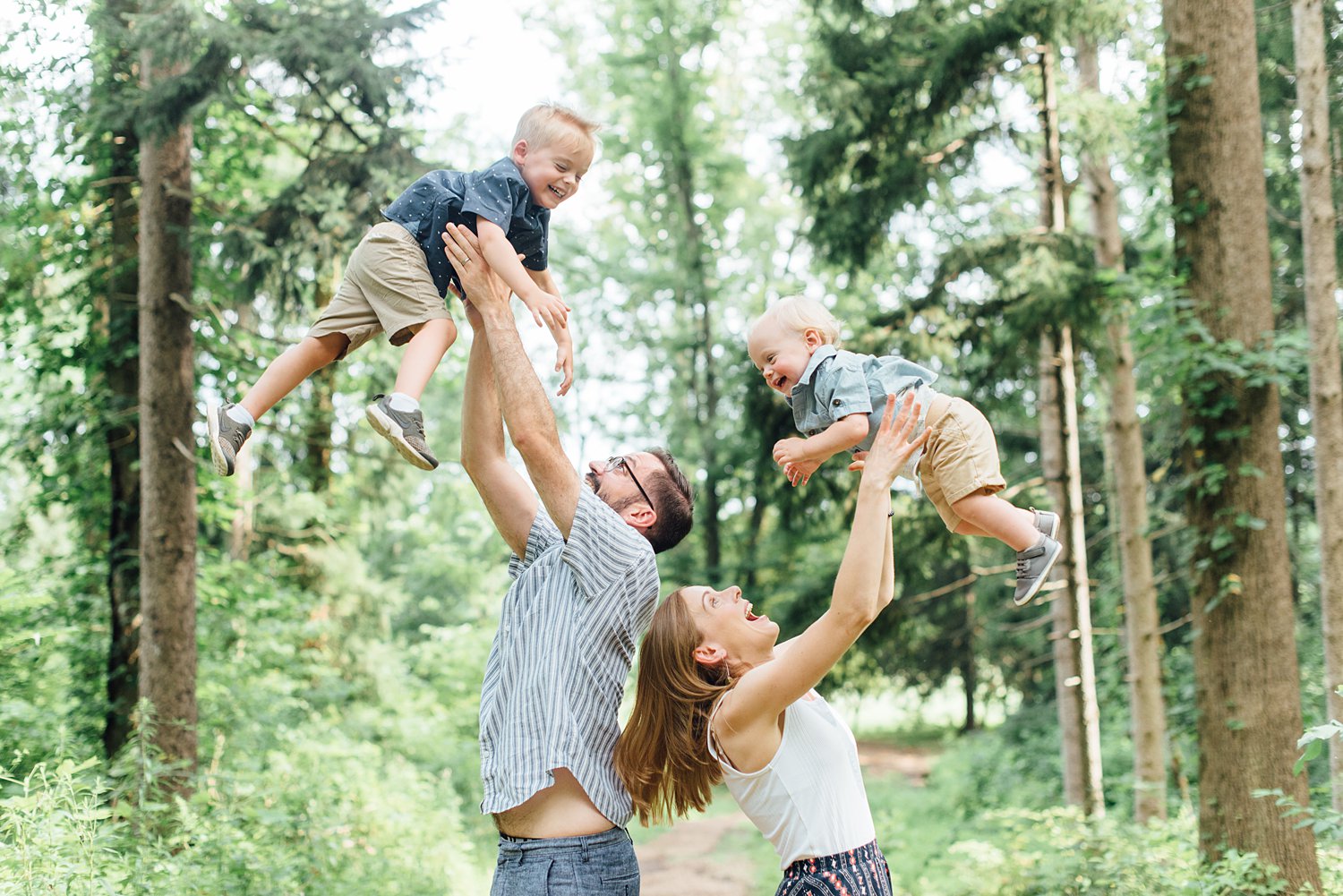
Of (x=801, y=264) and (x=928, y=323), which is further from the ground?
(x=801, y=264)

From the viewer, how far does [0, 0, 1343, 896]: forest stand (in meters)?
5.45

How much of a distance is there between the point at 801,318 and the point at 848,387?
25 centimetres

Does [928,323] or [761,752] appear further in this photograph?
[928,323]

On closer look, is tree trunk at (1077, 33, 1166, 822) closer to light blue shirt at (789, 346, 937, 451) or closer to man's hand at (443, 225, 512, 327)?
light blue shirt at (789, 346, 937, 451)

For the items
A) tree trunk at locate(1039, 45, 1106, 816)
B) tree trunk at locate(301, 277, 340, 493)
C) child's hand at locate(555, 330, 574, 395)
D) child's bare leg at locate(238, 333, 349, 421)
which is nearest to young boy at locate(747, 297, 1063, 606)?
child's hand at locate(555, 330, 574, 395)

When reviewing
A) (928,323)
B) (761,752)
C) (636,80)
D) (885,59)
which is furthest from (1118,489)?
(636,80)

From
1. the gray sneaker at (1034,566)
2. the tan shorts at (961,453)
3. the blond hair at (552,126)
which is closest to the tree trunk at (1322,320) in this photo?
the gray sneaker at (1034,566)

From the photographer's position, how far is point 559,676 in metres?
2.13

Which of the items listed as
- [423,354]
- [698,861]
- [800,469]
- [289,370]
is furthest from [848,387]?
[698,861]

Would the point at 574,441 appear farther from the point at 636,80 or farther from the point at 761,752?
the point at 761,752

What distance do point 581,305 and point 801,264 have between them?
14.4 ft

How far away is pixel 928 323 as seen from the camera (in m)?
8.95

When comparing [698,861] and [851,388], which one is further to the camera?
[698,861]

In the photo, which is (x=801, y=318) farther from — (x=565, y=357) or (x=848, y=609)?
(x=848, y=609)
